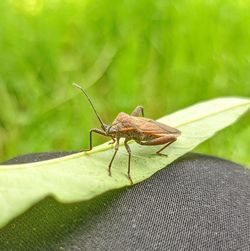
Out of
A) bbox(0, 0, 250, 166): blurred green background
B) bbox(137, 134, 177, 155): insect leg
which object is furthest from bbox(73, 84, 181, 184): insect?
bbox(0, 0, 250, 166): blurred green background

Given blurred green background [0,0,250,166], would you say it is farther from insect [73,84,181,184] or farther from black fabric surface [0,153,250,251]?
black fabric surface [0,153,250,251]

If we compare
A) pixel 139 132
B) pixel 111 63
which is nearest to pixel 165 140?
pixel 139 132

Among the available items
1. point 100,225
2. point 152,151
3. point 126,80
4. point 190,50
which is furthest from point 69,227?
point 190,50

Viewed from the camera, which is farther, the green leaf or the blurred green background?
the blurred green background

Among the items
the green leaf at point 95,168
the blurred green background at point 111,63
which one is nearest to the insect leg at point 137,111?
the green leaf at point 95,168

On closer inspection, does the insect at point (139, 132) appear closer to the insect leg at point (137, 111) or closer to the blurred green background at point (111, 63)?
the insect leg at point (137, 111)

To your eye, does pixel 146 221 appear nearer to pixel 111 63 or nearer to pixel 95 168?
pixel 95 168
